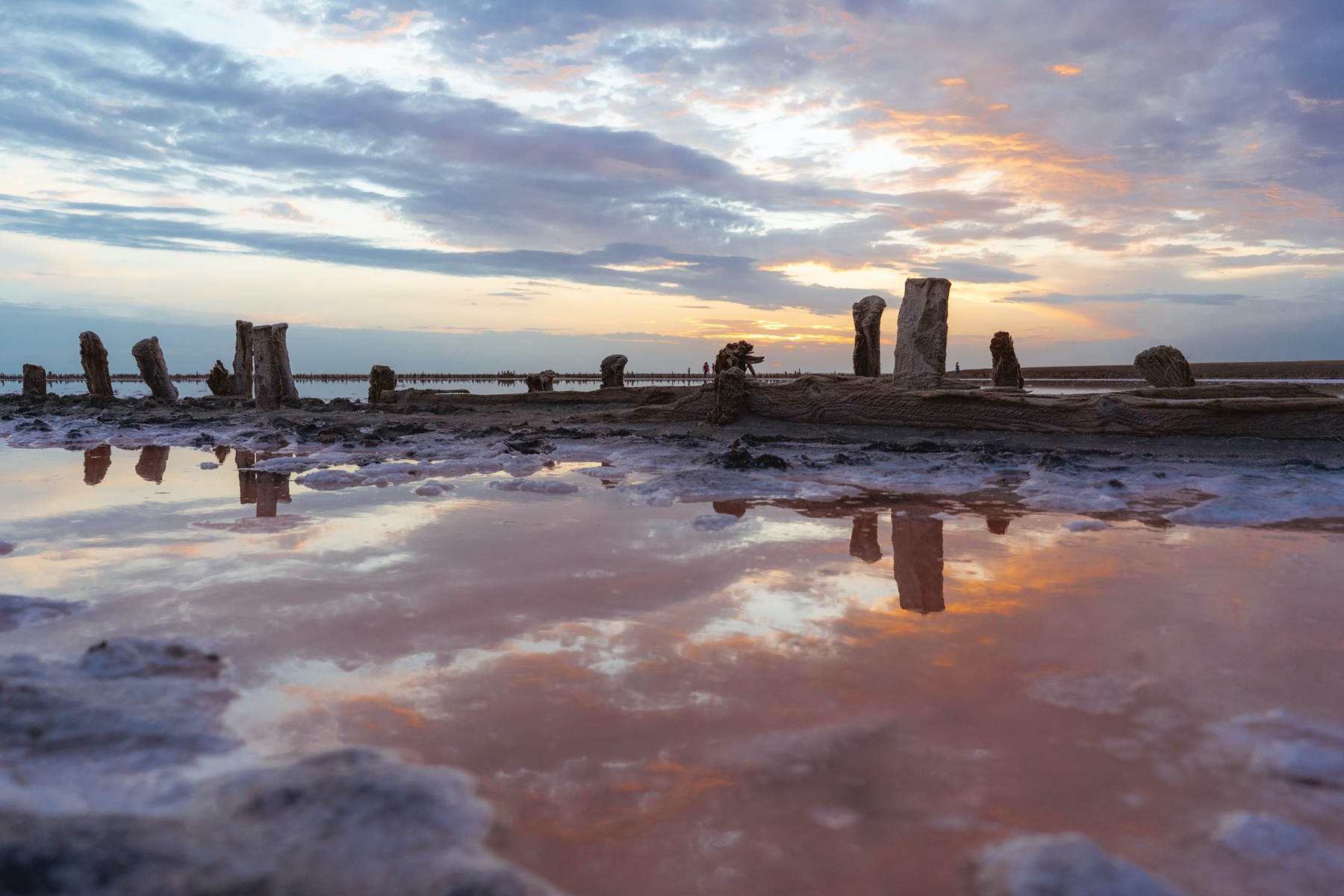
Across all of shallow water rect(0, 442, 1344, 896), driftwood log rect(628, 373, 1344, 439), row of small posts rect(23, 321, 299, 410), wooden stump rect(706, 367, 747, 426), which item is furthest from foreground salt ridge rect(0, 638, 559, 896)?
row of small posts rect(23, 321, 299, 410)

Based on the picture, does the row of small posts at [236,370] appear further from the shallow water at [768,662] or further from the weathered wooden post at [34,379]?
the shallow water at [768,662]

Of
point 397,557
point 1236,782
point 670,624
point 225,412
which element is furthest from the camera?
point 225,412

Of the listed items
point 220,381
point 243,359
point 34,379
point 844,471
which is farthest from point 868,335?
point 34,379

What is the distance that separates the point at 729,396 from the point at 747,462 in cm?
418

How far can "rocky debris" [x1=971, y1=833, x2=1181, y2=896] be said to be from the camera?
1.43 metres

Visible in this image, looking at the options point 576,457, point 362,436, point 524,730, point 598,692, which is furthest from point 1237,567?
point 362,436

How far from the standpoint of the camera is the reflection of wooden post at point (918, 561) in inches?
128

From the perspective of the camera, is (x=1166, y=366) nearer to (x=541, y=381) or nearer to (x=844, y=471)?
(x=844, y=471)

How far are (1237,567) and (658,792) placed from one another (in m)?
3.31

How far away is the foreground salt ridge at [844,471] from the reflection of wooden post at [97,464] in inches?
20.8

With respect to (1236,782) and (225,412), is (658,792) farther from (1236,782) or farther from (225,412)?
(225,412)

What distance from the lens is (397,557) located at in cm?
391

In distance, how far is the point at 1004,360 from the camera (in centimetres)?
1580

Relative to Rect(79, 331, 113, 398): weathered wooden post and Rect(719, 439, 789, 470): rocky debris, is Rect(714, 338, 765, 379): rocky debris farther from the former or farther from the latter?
Rect(79, 331, 113, 398): weathered wooden post
